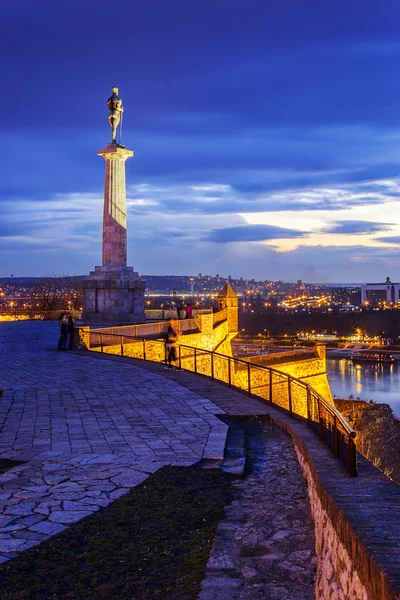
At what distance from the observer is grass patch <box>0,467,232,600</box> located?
4.44m

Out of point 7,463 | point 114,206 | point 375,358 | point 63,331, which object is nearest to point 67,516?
point 7,463

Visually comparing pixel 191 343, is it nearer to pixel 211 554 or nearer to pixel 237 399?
pixel 237 399

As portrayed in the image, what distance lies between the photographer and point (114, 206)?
29.5 meters

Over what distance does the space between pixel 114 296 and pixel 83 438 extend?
20.8 metres

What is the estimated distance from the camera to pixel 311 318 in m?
146

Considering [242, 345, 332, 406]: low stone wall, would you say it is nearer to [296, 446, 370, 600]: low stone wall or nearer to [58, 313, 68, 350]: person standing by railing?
[58, 313, 68, 350]: person standing by railing

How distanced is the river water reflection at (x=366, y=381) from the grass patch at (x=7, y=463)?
56.0m

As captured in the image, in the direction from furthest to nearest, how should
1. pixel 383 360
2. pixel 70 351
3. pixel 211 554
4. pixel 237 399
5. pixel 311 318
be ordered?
pixel 311 318
pixel 383 360
pixel 70 351
pixel 237 399
pixel 211 554

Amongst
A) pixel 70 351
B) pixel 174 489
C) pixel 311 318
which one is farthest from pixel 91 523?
pixel 311 318

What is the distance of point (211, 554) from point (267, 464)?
272 centimetres

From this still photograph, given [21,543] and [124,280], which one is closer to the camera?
[21,543]

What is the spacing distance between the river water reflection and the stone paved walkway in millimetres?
51116

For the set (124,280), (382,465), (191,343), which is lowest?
(382,465)

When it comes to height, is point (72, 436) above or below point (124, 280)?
below
